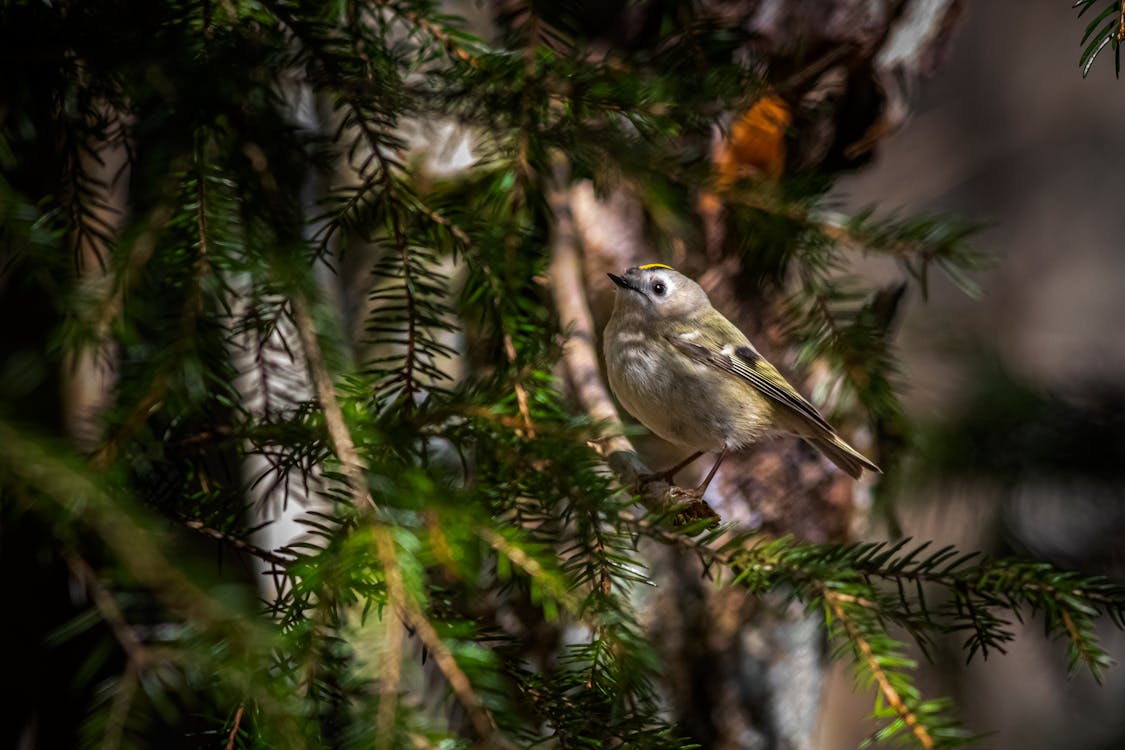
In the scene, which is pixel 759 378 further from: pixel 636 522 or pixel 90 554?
pixel 90 554

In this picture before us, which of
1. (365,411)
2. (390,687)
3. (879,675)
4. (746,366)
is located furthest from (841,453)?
(390,687)

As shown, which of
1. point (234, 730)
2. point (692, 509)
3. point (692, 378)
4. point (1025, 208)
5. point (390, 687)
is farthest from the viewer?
point (1025, 208)

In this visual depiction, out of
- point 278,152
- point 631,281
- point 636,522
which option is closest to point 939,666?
point 631,281

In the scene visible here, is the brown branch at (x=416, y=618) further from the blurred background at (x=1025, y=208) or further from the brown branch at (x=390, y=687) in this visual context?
the blurred background at (x=1025, y=208)

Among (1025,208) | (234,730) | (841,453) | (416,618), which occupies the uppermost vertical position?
(1025,208)

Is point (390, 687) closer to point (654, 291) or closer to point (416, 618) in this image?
point (416, 618)

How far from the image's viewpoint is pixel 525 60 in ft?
3.73

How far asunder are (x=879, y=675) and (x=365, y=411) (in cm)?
57

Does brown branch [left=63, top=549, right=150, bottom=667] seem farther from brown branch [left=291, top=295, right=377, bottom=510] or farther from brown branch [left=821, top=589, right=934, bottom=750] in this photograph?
brown branch [left=821, top=589, right=934, bottom=750]

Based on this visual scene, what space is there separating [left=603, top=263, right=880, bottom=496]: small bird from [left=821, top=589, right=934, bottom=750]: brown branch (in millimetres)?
327

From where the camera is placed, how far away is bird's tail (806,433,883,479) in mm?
1342

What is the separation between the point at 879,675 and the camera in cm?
88

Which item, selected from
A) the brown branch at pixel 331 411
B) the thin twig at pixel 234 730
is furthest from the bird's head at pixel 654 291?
the thin twig at pixel 234 730

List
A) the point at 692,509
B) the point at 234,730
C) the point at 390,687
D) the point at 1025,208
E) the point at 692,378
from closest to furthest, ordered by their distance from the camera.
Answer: the point at 390,687 < the point at 234,730 < the point at 692,509 < the point at 692,378 < the point at 1025,208
